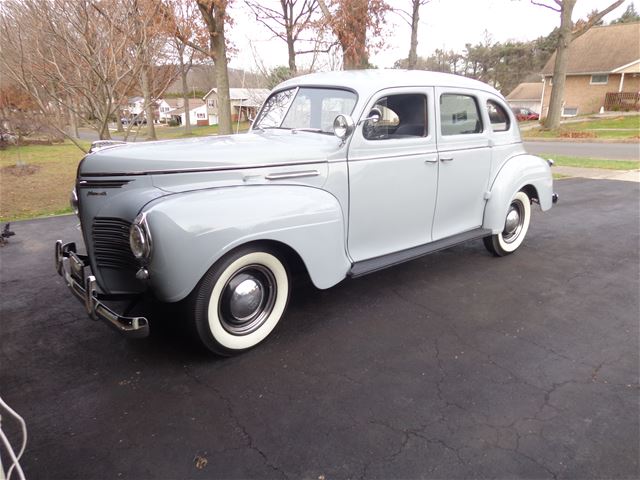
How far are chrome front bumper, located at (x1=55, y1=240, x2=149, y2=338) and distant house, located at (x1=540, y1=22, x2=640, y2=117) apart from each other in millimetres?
38052

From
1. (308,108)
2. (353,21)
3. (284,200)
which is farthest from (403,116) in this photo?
(353,21)

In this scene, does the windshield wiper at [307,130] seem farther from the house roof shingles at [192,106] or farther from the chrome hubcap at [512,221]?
the house roof shingles at [192,106]

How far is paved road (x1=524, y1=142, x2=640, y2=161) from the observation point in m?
14.5

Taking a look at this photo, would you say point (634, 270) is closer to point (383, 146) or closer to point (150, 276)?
point (383, 146)

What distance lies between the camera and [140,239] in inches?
97.2

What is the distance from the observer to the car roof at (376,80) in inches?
144

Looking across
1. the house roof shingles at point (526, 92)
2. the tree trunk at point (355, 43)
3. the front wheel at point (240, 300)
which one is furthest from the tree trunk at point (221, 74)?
the house roof shingles at point (526, 92)

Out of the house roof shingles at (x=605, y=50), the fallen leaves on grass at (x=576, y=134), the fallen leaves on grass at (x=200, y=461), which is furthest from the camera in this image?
the house roof shingles at (x=605, y=50)

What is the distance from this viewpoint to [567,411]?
7.94 feet

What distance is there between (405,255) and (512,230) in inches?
79.5

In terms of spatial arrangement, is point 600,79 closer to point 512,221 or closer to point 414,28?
point 414,28

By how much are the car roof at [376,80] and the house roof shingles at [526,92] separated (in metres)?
51.7

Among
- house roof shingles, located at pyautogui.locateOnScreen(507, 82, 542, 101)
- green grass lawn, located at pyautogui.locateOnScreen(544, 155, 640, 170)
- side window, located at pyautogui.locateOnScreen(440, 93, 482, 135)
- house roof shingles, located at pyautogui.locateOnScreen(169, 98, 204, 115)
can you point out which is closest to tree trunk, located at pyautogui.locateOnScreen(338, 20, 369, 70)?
side window, located at pyautogui.locateOnScreen(440, 93, 482, 135)

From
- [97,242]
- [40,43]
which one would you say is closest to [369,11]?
[40,43]
